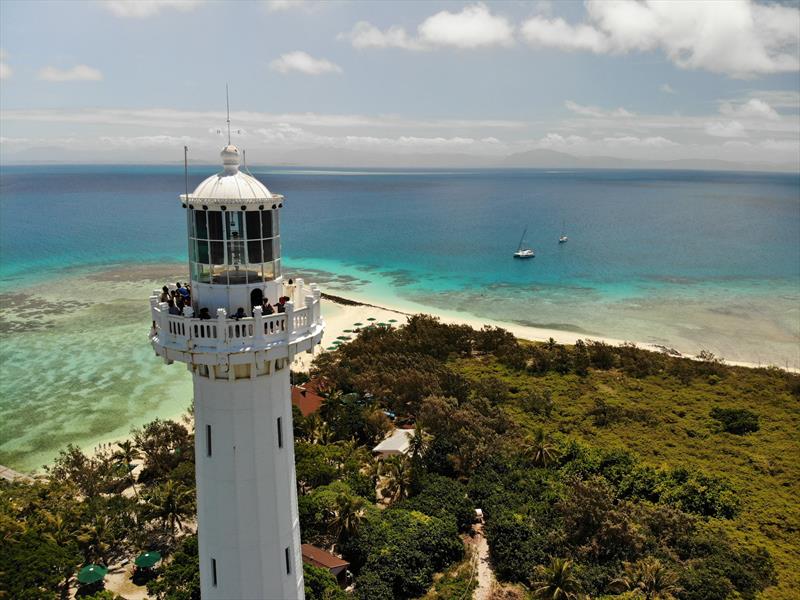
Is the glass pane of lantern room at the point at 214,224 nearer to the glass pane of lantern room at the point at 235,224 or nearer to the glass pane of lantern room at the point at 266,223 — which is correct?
the glass pane of lantern room at the point at 235,224

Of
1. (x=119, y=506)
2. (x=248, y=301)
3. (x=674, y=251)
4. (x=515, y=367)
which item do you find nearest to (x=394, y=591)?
(x=119, y=506)

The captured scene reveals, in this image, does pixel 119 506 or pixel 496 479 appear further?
pixel 496 479

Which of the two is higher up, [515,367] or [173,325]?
[173,325]

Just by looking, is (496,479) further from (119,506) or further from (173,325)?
(173,325)

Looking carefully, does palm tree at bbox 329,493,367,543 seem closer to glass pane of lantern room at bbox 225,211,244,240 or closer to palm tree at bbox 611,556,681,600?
palm tree at bbox 611,556,681,600

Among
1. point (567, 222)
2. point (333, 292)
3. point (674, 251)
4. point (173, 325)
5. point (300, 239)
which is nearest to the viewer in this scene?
point (173, 325)

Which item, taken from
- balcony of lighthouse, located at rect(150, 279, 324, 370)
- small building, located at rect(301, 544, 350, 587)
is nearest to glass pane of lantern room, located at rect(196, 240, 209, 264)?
balcony of lighthouse, located at rect(150, 279, 324, 370)
